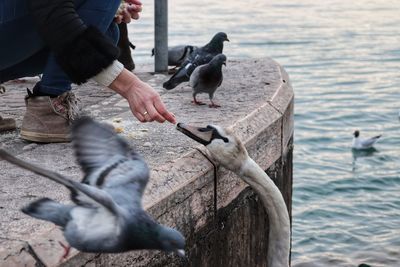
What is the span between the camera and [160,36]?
7672mm

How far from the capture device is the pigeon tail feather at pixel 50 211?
10.00 feet

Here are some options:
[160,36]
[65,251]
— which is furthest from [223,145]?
[160,36]

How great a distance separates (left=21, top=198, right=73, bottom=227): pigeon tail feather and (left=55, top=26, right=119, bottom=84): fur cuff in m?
1.08

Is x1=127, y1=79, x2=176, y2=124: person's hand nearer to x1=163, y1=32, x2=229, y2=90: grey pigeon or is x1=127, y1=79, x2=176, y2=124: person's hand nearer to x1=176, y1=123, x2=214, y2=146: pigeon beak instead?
x1=176, y1=123, x2=214, y2=146: pigeon beak

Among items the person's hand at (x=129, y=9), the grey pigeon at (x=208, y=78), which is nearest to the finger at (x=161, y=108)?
the person's hand at (x=129, y=9)

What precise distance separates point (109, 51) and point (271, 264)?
143 cm

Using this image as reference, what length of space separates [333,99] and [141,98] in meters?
10.8

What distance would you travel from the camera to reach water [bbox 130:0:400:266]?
925 centimetres

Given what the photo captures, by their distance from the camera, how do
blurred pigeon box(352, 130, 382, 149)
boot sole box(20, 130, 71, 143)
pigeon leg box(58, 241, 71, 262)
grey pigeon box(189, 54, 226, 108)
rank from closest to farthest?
pigeon leg box(58, 241, 71, 262), boot sole box(20, 130, 71, 143), grey pigeon box(189, 54, 226, 108), blurred pigeon box(352, 130, 382, 149)

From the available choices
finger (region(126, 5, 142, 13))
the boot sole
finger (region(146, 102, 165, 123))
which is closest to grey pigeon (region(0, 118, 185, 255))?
finger (region(146, 102, 165, 123))

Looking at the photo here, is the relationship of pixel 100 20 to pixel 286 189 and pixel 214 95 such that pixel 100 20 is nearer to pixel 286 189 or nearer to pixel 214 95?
pixel 214 95

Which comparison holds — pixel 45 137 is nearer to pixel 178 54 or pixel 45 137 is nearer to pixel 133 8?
pixel 133 8

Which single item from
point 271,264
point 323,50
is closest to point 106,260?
point 271,264

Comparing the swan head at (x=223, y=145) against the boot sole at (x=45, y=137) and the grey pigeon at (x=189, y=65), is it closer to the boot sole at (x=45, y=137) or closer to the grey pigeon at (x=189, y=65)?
the boot sole at (x=45, y=137)
